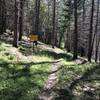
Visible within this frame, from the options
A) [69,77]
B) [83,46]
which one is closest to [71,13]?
[83,46]

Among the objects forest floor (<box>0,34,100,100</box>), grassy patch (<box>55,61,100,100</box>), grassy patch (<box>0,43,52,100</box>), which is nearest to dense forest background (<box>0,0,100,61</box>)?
grassy patch (<box>0,43,52,100</box>)

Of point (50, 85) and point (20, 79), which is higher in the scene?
point (20, 79)

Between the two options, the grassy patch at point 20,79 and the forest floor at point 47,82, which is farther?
the forest floor at point 47,82

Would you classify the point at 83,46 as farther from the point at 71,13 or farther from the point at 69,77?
the point at 69,77

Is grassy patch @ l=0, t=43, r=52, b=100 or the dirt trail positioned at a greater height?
grassy patch @ l=0, t=43, r=52, b=100

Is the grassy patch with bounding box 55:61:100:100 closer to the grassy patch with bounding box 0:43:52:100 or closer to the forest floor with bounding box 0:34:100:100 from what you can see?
the forest floor with bounding box 0:34:100:100

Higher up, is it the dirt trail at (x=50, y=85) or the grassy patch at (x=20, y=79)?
→ the grassy patch at (x=20, y=79)

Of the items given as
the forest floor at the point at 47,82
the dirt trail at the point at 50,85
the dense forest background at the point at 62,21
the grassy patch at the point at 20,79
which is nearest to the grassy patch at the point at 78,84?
the forest floor at the point at 47,82

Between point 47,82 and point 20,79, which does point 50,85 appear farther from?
point 20,79

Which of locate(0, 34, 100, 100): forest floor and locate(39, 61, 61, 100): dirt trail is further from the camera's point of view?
locate(0, 34, 100, 100): forest floor

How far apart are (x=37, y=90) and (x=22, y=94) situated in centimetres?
96

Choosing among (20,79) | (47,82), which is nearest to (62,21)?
(47,82)

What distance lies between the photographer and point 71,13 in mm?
50938

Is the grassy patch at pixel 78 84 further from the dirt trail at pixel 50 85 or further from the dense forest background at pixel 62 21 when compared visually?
the dense forest background at pixel 62 21
